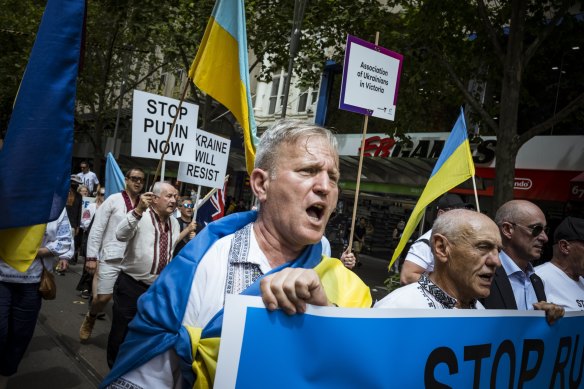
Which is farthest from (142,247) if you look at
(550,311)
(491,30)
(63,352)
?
(491,30)

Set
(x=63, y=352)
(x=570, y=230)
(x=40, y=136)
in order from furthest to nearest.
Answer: (x=63, y=352), (x=570, y=230), (x=40, y=136)

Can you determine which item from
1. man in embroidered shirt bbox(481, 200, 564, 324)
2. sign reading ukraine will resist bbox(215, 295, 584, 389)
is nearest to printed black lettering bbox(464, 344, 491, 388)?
sign reading ukraine will resist bbox(215, 295, 584, 389)

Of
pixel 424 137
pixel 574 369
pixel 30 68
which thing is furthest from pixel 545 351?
pixel 424 137

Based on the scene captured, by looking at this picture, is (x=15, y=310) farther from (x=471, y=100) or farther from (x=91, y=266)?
(x=471, y=100)

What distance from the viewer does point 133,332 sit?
1.86 metres

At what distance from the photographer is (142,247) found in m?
5.07

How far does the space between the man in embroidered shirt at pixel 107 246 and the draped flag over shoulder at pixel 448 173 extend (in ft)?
9.59

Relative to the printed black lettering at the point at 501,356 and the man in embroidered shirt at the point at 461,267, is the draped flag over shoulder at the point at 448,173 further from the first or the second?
the printed black lettering at the point at 501,356

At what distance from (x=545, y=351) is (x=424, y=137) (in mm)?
15108

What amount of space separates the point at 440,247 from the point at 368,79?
2.78 metres

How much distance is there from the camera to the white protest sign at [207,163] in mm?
6664

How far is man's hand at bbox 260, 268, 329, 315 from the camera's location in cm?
141

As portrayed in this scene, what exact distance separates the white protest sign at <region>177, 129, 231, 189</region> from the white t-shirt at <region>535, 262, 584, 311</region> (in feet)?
13.2

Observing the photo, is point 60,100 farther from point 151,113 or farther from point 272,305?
point 151,113
